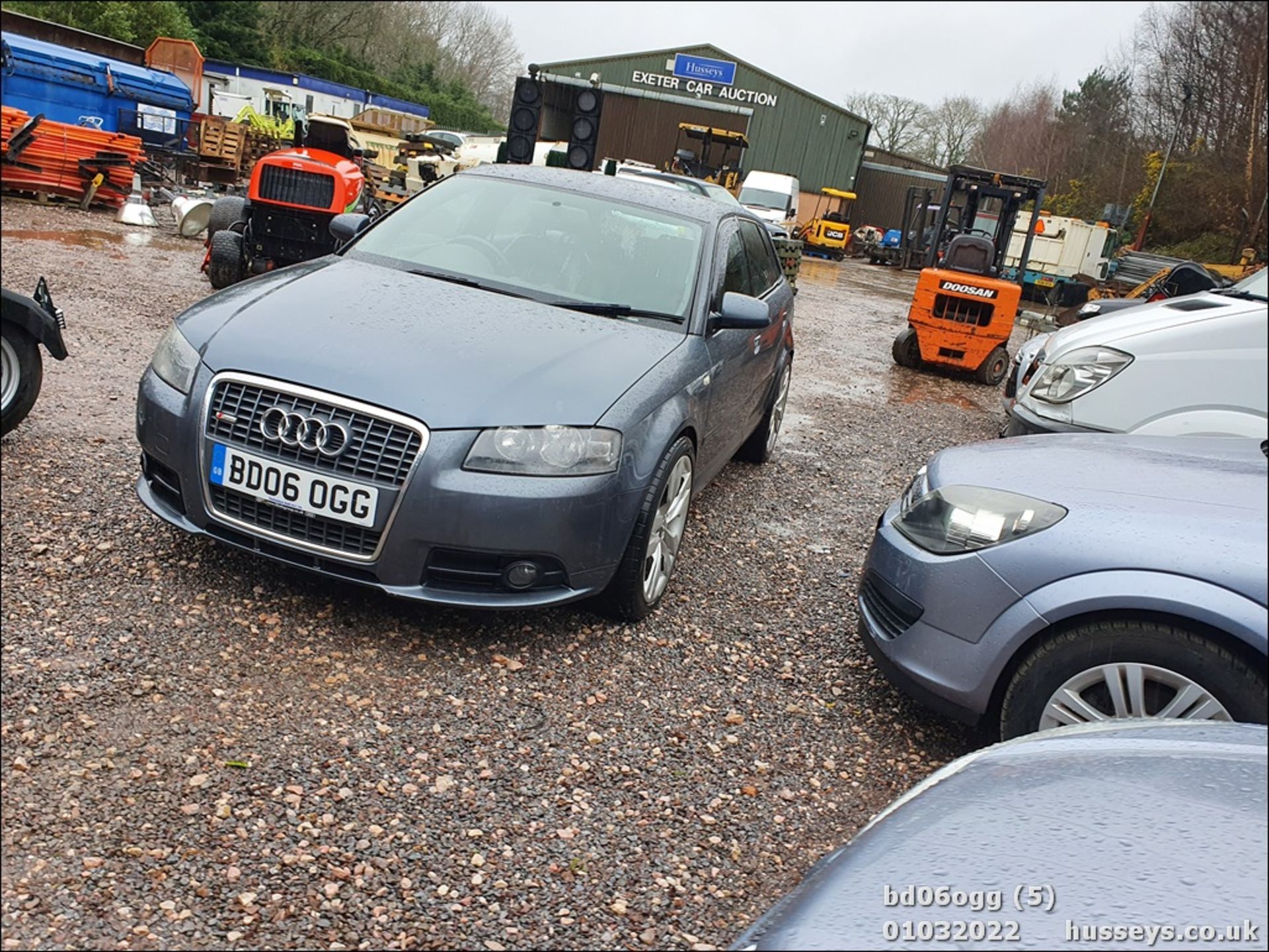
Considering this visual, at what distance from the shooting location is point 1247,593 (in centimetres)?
248

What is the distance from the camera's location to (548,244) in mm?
4453

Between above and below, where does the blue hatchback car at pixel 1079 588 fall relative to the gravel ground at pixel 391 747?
above

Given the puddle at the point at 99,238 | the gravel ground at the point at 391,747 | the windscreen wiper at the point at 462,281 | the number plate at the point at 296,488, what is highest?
the windscreen wiper at the point at 462,281

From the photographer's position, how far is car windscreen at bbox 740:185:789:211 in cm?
2680

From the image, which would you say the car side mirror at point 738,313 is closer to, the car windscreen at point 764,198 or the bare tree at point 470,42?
the bare tree at point 470,42

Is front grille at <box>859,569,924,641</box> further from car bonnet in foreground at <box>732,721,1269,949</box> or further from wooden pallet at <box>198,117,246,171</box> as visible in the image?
wooden pallet at <box>198,117,246,171</box>

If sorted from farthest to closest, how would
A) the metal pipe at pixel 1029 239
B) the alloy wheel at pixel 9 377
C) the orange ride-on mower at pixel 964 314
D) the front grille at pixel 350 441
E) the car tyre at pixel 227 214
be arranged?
the metal pipe at pixel 1029 239 → the orange ride-on mower at pixel 964 314 → the car tyre at pixel 227 214 → the alloy wheel at pixel 9 377 → the front grille at pixel 350 441

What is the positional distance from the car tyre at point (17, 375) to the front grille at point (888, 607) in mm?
3494

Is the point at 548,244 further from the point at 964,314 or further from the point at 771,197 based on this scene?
the point at 771,197

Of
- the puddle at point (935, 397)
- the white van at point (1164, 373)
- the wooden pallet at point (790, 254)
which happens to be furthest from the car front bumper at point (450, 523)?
the wooden pallet at point (790, 254)

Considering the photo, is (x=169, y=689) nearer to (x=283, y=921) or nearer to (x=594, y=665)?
(x=283, y=921)

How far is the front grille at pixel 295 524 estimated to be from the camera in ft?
10.5

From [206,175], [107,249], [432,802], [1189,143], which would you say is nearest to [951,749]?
[432,802]

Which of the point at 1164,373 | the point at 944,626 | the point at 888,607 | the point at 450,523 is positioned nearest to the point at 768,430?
the point at 1164,373
